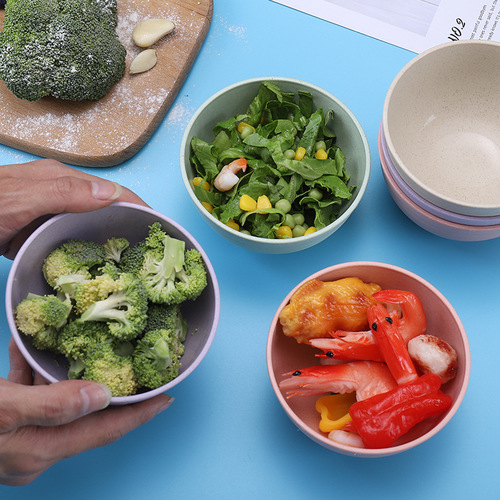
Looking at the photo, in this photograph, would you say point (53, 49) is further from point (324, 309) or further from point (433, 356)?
point (433, 356)

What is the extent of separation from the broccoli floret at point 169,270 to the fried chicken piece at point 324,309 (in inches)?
8.8

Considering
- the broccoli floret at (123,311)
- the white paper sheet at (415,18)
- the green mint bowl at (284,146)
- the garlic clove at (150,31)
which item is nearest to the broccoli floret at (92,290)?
the broccoli floret at (123,311)

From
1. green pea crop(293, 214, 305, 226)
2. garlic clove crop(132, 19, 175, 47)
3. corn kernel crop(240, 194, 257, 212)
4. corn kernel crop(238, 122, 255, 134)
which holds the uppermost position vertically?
garlic clove crop(132, 19, 175, 47)

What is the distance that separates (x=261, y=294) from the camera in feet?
5.31

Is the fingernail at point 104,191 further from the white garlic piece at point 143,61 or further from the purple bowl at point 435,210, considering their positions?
the purple bowl at point 435,210

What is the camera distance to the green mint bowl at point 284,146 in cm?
144

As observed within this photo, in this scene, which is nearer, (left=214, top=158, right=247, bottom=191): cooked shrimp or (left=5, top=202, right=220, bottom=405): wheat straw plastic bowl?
(left=5, top=202, right=220, bottom=405): wheat straw plastic bowl

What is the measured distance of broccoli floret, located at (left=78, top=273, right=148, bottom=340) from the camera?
1179 mm

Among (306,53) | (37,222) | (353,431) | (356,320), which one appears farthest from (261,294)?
(306,53)

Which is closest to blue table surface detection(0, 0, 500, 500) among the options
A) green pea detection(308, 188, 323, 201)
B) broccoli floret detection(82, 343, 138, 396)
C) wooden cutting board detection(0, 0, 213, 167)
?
wooden cutting board detection(0, 0, 213, 167)

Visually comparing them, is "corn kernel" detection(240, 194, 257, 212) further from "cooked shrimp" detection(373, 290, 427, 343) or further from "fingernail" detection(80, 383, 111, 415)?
"fingernail" detection(80, 383, 111, 415)

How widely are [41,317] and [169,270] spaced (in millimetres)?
271

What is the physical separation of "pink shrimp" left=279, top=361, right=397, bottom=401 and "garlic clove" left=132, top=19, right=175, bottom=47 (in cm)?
102

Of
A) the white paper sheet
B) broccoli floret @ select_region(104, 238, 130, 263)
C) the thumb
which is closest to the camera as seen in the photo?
the thumb
